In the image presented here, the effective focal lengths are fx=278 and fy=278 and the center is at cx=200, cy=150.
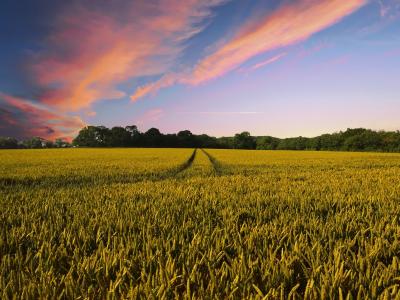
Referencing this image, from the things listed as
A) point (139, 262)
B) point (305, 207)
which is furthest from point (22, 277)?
point (305, 207)

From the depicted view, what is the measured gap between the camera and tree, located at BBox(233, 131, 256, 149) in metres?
138

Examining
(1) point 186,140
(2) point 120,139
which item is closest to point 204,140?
(1) point 186,140

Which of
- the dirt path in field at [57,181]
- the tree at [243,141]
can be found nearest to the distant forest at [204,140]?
the tree at [243,141]

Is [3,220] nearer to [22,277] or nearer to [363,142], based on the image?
[22,277]

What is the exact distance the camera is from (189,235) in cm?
337

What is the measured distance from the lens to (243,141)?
14000 centimetres

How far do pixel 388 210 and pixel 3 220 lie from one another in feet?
20.1

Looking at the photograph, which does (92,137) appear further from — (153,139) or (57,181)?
(57,181)

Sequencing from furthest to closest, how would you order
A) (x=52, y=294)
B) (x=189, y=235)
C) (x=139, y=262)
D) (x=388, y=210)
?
1. (x=388, y=210)
2. (x=189, y=235)
3. (x=139, y=262)
4. (x=52, y=294)

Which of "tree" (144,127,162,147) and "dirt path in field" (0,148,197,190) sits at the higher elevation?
"tree" (144,127,162,147)

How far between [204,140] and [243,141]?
20.1 meters

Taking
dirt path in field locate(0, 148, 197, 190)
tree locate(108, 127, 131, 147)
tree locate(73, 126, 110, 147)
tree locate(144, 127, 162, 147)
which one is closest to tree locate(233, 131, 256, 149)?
tree locate(144, 127, 162, 147)

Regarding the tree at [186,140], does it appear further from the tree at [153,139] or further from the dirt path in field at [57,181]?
the dirt path in field at [57,181]

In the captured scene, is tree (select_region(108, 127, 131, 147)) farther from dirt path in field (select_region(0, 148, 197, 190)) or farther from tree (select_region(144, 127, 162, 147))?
dirt path in field (select_region(0, 148, 197, 190))
